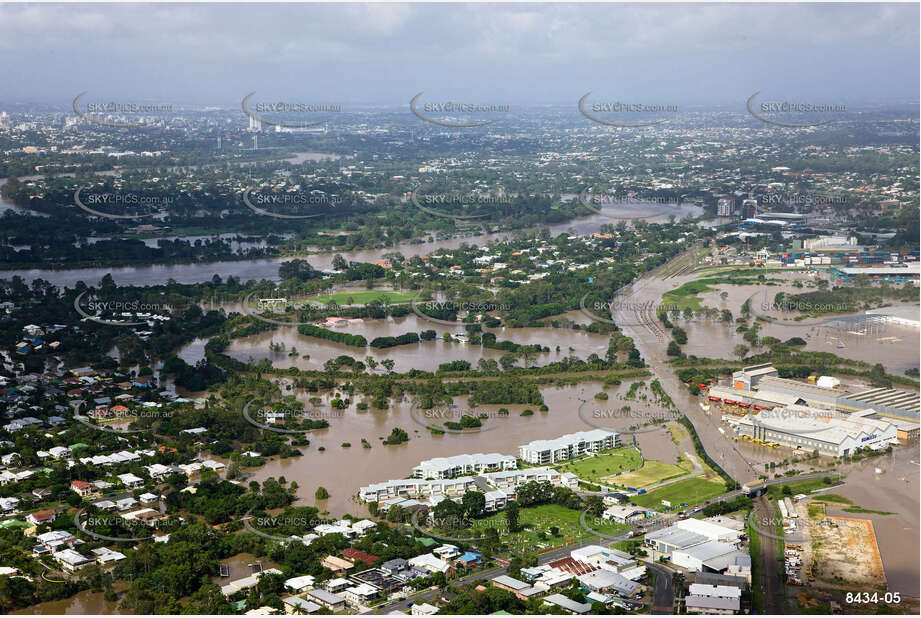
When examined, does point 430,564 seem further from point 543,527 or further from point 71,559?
point 71,559

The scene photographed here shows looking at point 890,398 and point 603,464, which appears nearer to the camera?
point 603,464

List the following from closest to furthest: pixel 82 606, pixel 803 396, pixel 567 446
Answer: pixel 82 606, pixel 567 446, pixel 803 396

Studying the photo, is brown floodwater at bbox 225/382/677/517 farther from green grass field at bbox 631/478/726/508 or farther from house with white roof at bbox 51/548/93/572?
house with white roof at bbox 51/548/93/572

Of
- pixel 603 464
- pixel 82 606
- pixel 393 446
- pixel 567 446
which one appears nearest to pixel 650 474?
pixel 603 464

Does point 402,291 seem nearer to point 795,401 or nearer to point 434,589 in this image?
point 795,401

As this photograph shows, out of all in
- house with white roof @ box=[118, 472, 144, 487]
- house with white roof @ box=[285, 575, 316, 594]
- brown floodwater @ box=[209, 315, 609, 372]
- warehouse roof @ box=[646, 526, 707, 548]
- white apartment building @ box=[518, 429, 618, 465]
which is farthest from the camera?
brown floodwater @ box=[209, 315, 609, 372]

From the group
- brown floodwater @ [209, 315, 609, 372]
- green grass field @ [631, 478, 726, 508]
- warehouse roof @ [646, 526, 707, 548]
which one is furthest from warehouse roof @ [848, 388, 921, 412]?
warehouse roof @ [646, 526, 707, 548]

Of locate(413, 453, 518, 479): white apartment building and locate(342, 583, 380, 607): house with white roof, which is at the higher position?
locate(413, 453, 518, 479): white apartment building
